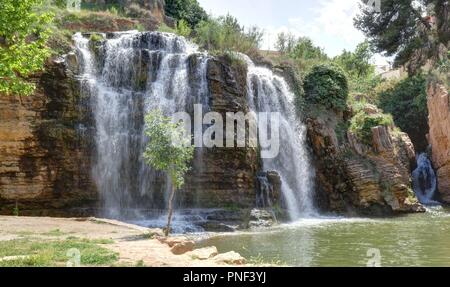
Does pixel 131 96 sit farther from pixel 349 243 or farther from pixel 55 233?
pixel 349 243

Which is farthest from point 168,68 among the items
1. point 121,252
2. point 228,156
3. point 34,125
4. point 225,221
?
point 121,252

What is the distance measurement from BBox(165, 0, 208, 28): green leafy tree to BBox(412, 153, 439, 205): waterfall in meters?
A: 26.4

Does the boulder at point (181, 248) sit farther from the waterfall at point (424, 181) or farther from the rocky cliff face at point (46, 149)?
the waterfall at point (424, 181)

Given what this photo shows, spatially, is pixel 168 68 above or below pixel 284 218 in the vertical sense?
above

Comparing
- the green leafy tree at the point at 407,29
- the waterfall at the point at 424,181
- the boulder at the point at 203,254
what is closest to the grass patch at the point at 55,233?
the boulder at the point at 203,254

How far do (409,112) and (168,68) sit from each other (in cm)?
2148

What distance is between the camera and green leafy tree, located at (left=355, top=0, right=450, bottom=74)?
123 feet

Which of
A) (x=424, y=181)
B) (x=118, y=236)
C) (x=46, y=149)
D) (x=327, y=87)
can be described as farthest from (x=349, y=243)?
(x=424, y=181)

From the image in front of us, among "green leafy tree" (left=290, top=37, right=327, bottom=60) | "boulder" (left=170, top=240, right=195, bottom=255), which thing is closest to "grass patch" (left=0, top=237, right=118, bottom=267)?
"boulder" (left=170, top=240, right=195, bottom=255)

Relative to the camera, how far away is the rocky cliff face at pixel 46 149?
20.9 metres

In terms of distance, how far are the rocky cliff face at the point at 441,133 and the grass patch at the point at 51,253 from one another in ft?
80.9

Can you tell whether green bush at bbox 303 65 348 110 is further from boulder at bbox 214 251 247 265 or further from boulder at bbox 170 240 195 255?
boulder at bbox 214 251 247 265
